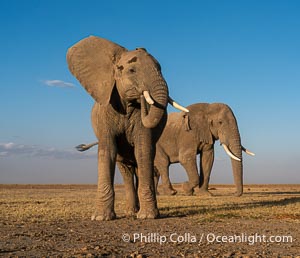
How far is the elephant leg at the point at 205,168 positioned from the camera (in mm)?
22750

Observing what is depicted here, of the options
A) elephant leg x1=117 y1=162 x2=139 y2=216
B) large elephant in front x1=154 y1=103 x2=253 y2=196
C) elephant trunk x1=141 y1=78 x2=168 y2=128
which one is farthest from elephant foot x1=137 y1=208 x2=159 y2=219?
large elephant in front x1=154 y1=103 x2=253 y2=196

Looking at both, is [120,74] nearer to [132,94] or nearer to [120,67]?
[120,67]

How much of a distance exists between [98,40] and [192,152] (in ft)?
42.9

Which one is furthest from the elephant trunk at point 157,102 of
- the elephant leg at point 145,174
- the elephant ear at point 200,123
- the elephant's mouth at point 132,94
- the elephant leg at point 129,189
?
the elephant ear at point 200,123

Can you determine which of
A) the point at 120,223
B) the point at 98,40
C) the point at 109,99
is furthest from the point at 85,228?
the point at 98,40

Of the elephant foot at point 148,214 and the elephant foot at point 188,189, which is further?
the elephant foot at point 188,189

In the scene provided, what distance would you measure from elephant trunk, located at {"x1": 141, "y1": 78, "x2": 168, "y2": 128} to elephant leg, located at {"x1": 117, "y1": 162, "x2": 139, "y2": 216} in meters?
2.89

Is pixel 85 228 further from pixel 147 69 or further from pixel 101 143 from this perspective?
pixel 147 69

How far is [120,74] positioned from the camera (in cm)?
1019

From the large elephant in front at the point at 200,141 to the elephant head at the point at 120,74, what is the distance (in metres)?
11.2

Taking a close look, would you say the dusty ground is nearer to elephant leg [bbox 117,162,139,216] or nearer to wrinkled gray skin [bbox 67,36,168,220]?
wrinkled gray skin [bbox 67,36,168,220]

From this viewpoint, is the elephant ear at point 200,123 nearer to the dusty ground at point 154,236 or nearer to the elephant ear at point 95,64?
the dusty ground at point 154,236

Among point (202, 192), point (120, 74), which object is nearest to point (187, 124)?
point (202, 192)

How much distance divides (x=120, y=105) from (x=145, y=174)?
5.32ft
